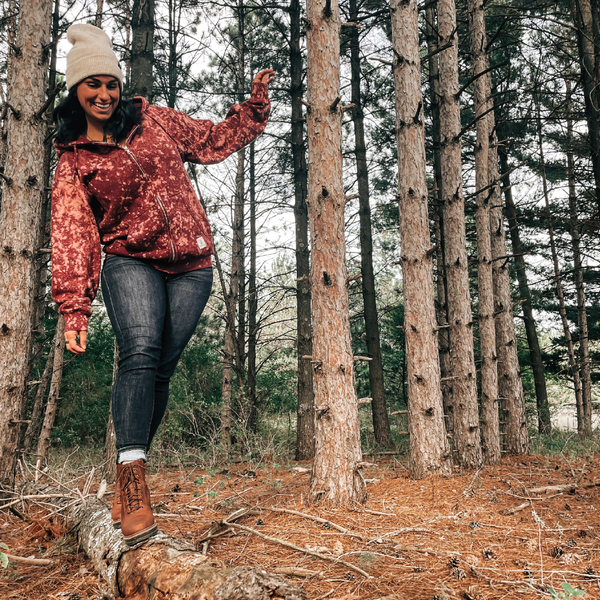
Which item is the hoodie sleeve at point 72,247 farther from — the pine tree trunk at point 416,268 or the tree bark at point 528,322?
the tree bark at point 528,322

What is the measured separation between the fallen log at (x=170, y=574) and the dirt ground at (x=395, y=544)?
0.14 metres

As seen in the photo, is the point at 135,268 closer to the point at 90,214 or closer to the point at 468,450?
the point at 90,214

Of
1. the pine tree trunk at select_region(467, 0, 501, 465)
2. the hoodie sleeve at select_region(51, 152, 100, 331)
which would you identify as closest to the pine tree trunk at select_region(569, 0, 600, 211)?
the pine tree trunk at select_region(467, 0, 501, 465)

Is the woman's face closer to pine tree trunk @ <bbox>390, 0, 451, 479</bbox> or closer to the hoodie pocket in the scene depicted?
the hoodie pocket

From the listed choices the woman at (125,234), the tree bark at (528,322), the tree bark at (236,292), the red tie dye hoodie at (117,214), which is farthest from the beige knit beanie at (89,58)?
the tree bark at (528,322)

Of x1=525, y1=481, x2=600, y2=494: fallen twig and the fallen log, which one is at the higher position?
the fallen log

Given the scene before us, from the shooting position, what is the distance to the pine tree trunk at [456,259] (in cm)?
637

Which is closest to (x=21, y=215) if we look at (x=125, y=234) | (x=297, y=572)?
(x=125, y=234)

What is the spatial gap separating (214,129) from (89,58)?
0.77 m

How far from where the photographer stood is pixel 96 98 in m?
2.38

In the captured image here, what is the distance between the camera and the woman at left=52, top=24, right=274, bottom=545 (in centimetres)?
218

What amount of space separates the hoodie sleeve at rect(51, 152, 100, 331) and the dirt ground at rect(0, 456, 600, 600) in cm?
129

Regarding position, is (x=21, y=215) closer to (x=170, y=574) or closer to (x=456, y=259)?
(x=170, y=574)

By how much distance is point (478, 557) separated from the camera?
2439 mm
